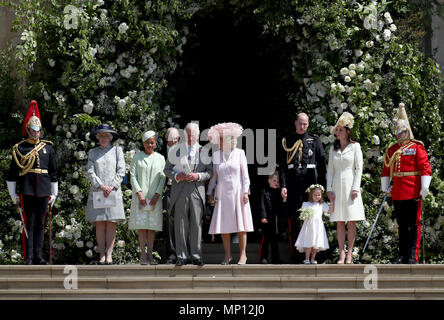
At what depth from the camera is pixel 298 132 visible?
34.1ft

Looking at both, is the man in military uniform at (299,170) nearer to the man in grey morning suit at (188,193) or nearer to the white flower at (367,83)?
the man in grey morning suit at (188,193)

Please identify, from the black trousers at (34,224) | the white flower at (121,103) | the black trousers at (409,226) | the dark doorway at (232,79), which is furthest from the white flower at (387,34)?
the black trousers at (34,224)

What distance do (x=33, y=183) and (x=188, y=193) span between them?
189 centimetres

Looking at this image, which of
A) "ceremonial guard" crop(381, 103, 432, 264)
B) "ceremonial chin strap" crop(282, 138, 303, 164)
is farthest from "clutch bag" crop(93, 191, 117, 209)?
"ceremonial guard" crop(381, 103, 432, 264)

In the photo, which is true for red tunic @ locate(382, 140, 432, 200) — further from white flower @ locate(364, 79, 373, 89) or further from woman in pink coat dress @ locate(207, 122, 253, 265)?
white flower @ locate(364, 79, 373, 89)

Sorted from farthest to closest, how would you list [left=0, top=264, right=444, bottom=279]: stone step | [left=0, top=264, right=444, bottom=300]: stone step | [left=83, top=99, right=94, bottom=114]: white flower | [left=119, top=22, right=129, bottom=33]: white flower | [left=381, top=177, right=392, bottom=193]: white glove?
[left=119, top=22, right=129, bottom=33]: white flower
[left=83, top=99, right=94, bottom=114]: white flower
[left=381, top=177, right=392, bottom=193]: white glove
[left=0, top=264, right=444, bottom=279]: stone step
[left=0, top=264, right=444, bottom=300]: stone step

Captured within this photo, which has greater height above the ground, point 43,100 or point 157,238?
point 43,100

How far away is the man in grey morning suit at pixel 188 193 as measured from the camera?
9.52 meters

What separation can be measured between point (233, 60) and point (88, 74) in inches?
129

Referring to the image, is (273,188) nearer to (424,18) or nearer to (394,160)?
(394,160)

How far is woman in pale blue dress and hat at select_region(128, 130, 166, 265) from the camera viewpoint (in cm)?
986

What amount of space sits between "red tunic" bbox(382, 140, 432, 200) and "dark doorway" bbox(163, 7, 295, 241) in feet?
11.5

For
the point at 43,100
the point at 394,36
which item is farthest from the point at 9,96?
the point at 394,36

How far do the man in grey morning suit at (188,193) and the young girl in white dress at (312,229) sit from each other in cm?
121
